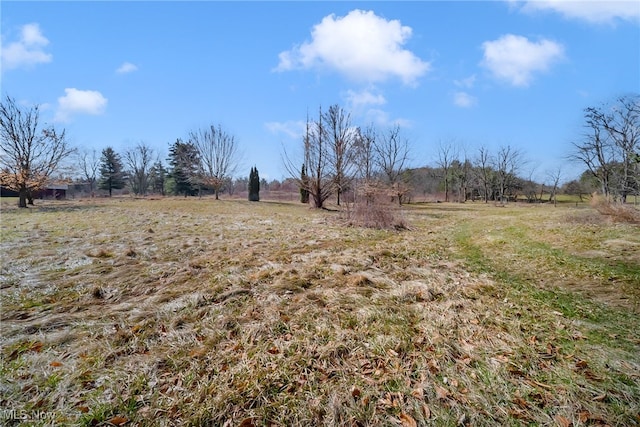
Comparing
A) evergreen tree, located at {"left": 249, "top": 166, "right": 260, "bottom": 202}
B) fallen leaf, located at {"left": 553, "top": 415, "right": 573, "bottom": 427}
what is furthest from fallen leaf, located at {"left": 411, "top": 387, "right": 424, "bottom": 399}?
evergreen tree, located at {"left": 249, "top": 166, "right": 260, "bottom": 202}

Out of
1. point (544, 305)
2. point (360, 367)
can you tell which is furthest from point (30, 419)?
point (544, 305)

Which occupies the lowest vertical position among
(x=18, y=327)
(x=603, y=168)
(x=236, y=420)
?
(x=236, y=420)

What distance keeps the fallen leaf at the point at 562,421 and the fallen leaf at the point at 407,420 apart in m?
0.95

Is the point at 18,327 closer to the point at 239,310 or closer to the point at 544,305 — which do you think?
the point at 239,310

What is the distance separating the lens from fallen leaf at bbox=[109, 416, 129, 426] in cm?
188

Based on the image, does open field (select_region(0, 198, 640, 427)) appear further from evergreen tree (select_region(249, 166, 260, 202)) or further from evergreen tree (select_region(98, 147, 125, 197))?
evergreen tree (select_region(98, 147, 125, 197))

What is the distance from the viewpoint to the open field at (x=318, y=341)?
6.61ft

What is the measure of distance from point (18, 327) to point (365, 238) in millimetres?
6998

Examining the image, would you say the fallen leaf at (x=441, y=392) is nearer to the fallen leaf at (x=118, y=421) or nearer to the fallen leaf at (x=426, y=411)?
the fallen leaf at (x=426, y=411)

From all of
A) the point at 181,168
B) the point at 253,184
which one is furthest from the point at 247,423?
the point at 181,168

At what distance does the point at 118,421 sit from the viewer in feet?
6.23

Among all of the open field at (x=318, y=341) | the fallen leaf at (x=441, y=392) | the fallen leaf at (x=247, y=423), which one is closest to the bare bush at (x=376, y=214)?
the open field at (x=318, y=341)

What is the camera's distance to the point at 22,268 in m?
4.87

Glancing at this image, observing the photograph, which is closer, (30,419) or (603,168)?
(30,419)
